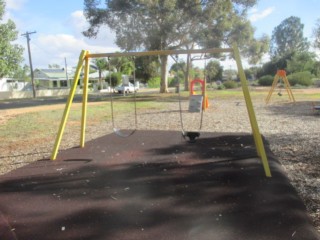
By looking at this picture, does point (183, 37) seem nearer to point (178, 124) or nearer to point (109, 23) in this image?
point (109, 23)

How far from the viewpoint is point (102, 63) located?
2483 inches

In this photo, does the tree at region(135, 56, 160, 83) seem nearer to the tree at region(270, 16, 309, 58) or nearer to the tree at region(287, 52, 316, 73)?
the tree at region(287, 52, 316, 73)

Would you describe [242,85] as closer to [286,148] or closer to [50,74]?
[286,148]

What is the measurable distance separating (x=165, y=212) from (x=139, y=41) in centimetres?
2256

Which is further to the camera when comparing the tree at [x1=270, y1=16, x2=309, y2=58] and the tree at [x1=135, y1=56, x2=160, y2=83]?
the tree at [x1=270, y1=16, x2=309, y2=58]

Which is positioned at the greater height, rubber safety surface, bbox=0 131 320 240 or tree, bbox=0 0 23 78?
tree, bbox=0 0 23 78

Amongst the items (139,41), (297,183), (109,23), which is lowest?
(297,183)

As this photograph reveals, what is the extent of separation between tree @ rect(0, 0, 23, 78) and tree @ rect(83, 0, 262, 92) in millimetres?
10496

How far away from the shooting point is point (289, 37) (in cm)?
9356

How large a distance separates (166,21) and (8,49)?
1209cm

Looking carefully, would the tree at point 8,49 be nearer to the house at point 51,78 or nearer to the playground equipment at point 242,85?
the playground equipment at point 242,85

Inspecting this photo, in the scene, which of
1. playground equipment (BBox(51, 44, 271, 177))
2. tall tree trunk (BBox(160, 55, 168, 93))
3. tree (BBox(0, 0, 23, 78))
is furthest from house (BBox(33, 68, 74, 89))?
playground equipment (BBox(51, 44, 271, 177))

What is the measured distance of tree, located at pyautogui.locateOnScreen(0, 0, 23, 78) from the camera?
1490cm

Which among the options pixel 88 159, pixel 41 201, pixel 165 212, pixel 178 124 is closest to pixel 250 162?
pixel 165 212
